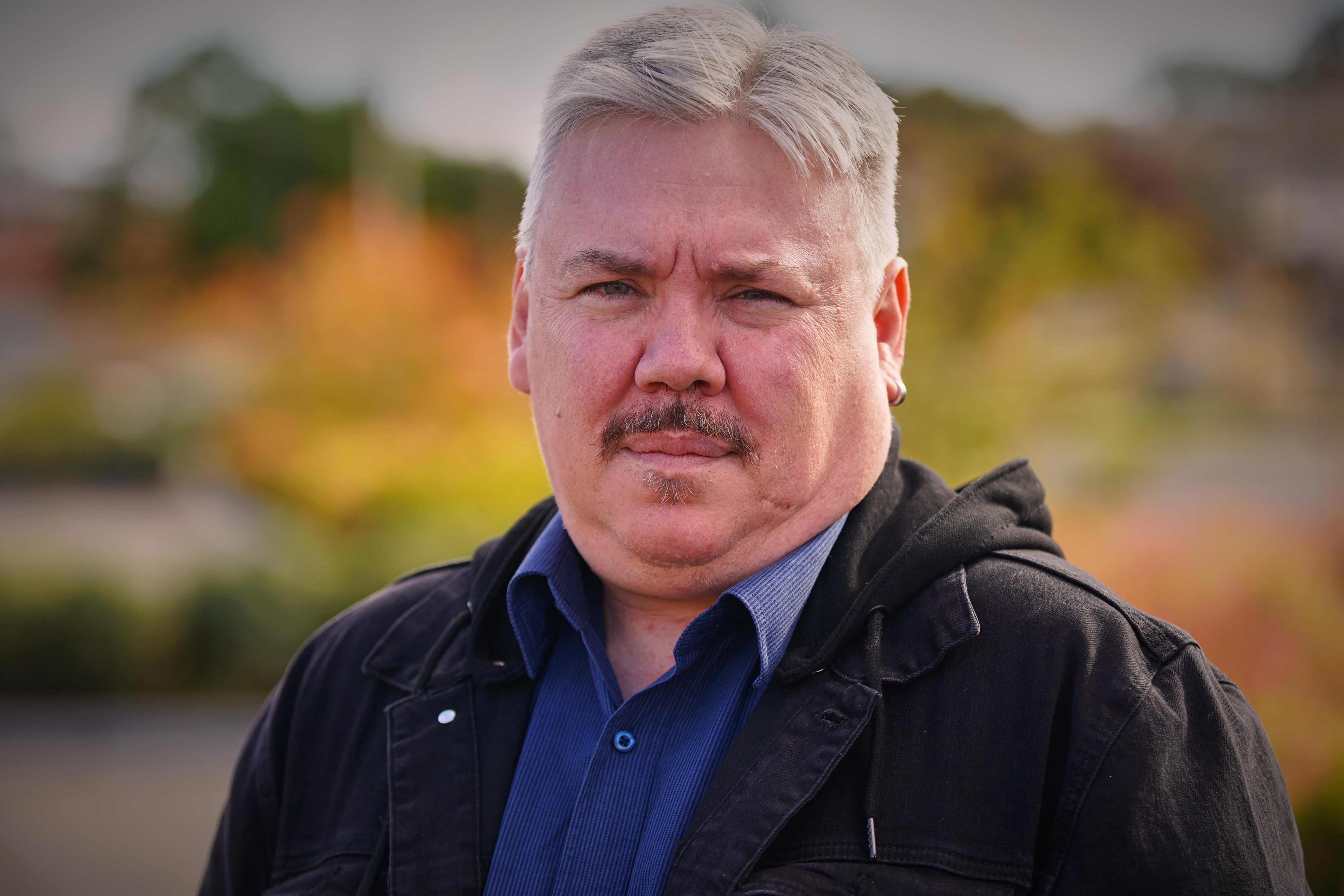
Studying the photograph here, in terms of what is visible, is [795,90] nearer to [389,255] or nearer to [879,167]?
[879,167]

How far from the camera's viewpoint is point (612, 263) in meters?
1.59

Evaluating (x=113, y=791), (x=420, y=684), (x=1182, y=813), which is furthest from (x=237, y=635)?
(x=1182, y=813)

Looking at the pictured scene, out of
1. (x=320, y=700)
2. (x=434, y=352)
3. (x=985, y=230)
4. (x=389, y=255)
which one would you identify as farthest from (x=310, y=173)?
(x=320, y=700)

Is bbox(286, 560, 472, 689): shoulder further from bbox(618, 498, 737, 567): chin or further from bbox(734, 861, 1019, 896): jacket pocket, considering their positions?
bbox(734, 861, 1019, 896): jacket pocket

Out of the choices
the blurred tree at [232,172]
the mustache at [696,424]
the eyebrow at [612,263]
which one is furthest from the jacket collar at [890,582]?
the blurred tree at [232,172]

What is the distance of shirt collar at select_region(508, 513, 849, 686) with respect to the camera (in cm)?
158

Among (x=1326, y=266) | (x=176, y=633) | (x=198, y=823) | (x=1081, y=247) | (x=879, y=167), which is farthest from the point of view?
(x=1326, y=266)

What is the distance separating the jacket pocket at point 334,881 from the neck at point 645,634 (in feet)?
1.63

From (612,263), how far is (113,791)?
5.86m

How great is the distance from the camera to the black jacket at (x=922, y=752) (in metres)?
1.33

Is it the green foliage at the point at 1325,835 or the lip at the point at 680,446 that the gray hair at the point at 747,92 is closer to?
the lip at the point at 680,446

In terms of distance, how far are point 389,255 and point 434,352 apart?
4.31ft

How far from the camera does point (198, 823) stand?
5.60m

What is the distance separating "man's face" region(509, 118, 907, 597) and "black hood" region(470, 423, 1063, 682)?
0.08 m
